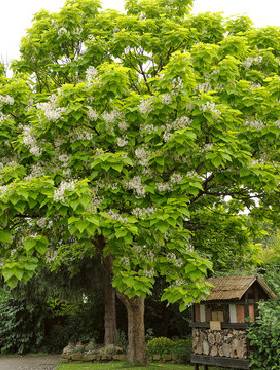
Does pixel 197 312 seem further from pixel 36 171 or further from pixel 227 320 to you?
pixel 36 171

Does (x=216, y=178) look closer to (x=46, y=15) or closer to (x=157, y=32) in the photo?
(x=157, y=32)

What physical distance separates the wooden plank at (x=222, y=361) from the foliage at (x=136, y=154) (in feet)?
7.98

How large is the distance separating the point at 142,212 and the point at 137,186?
1.97 ft

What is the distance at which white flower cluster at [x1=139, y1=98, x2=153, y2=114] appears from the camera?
9.45 m

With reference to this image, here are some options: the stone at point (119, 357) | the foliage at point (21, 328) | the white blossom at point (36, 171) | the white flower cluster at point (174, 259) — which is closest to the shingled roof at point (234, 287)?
the white flower cluster at point (174, 259)

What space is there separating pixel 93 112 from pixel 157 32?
3.92 metres

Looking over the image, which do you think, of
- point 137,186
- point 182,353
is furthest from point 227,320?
point 182,353

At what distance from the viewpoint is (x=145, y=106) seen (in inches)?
375

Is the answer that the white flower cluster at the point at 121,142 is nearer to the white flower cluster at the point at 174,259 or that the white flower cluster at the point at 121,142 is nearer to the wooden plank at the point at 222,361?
the white flower cluster at the point at 174,259

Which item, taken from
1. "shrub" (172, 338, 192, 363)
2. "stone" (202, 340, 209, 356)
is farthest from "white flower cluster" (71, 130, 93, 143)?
"shrub" (172, 338, 192, 363)

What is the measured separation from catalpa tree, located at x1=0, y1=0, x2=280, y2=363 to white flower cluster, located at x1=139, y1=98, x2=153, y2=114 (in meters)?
0.02

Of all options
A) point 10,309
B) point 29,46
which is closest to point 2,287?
point 10,309

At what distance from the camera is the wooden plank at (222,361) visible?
10609mm

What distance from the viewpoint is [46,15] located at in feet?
42.3
